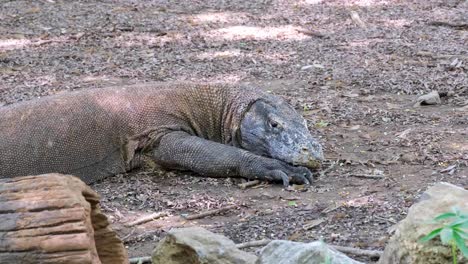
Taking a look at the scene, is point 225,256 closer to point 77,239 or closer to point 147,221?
point 77,239

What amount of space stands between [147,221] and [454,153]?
72.8 inches

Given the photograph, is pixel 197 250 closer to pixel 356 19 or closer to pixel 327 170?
pixel 327 170

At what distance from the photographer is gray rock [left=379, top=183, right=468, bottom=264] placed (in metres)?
2.52

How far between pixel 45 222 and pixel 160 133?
2669 millimetres

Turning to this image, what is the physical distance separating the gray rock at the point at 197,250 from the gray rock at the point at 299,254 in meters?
0.16

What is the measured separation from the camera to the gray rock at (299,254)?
2.59 meters

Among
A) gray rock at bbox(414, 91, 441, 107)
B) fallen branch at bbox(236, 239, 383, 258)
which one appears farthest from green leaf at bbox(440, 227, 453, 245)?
gray rock at bbox(414, 91, 441, 107)

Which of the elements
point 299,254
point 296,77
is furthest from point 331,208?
point 296,77

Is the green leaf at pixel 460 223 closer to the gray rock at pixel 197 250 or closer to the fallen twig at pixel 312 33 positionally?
the gray rock at pixel 197 250

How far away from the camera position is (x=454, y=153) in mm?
4840

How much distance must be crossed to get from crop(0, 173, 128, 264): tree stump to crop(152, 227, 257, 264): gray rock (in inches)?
16.4

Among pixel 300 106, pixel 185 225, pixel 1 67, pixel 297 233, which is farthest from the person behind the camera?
pixel 1 67

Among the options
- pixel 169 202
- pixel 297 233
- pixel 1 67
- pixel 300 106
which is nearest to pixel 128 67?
pixel 1 67

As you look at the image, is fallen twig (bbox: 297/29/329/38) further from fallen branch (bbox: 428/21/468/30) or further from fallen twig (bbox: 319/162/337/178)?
fallen twig (bbox: 319/162/337/178)
